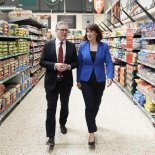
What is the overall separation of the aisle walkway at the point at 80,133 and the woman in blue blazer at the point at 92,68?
1.03 ft

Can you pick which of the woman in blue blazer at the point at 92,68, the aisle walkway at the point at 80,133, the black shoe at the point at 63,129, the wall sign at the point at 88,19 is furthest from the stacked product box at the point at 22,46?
the wall sign at the point at 88,19

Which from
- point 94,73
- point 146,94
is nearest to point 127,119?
point 146,94

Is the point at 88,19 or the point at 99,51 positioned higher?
the point at 88,19

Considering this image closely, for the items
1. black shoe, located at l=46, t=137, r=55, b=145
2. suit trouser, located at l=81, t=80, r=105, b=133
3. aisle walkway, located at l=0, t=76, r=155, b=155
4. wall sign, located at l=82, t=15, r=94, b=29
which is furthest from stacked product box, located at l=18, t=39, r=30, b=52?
wall sign, located at l=82, t=15, r=94, b=29

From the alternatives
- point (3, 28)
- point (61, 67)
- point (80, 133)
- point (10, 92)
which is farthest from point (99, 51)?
point (10, 92)

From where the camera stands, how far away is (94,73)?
159 inches

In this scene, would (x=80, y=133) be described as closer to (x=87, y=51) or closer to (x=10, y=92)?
(x=87, y=51)

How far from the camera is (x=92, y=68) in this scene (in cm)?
403

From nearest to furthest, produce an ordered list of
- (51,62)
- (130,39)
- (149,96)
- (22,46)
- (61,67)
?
(61,67) → (51,62) → (149,96) → (130,39) → (22,46)

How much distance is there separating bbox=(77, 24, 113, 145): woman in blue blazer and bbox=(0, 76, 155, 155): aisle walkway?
0.32 metres

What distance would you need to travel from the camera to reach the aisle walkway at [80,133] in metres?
3.98

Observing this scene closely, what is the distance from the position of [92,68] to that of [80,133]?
1204 mm

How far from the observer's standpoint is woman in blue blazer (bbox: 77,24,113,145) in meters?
4.03

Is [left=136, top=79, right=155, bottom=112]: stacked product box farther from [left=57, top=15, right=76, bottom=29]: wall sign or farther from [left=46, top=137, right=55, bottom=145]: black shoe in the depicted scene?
[left=57, top=15, right=76, bottom=29]: wall sign
